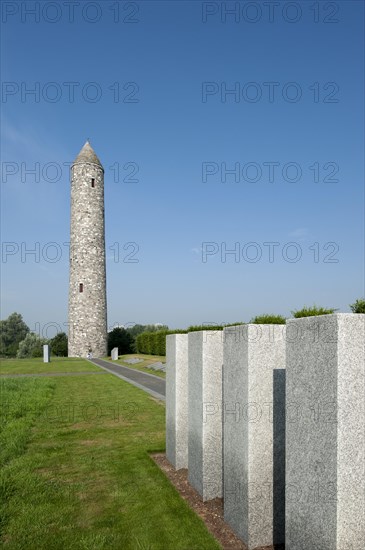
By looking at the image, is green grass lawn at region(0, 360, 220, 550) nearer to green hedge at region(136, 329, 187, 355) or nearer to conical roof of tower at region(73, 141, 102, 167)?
green hedge at region(136, 329, 187, 355)

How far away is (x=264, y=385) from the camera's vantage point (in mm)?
4477

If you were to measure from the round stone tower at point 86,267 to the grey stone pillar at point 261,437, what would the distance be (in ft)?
134

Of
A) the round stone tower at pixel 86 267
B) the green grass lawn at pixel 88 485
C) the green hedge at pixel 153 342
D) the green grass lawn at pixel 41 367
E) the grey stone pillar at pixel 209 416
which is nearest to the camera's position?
the green grass lawn at pixel 88 485

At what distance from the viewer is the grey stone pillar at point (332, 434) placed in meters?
3.14

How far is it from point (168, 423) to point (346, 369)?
5.02 metres

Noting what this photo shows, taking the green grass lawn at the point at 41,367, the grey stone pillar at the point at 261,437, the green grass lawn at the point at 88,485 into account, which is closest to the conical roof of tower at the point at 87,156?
the green grass lawn at the point at 41,367

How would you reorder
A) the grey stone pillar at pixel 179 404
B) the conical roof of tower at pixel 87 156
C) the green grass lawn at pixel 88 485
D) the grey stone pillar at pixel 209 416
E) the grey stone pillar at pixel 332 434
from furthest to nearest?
the conical roof of tower at pixel 87 156
the grey stone pillar at pixel 179 404
the grey stone pillar at pixel 209 416
the green grass lawn at pixel 88 485
the grey stone pillar at pixel 332 434

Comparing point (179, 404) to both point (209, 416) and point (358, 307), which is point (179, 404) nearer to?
point (209, 416)

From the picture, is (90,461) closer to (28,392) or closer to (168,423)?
(168,423)

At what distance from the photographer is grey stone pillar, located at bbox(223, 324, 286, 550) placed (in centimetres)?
440

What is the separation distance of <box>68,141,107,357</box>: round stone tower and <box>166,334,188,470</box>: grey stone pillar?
37.9 meters

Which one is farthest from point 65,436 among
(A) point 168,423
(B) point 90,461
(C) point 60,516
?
(C) point 60,516

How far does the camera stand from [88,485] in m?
6.28

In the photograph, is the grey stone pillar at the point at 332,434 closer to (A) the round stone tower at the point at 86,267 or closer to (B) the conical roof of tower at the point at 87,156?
(A) the round stone tower at the point at 86,267
